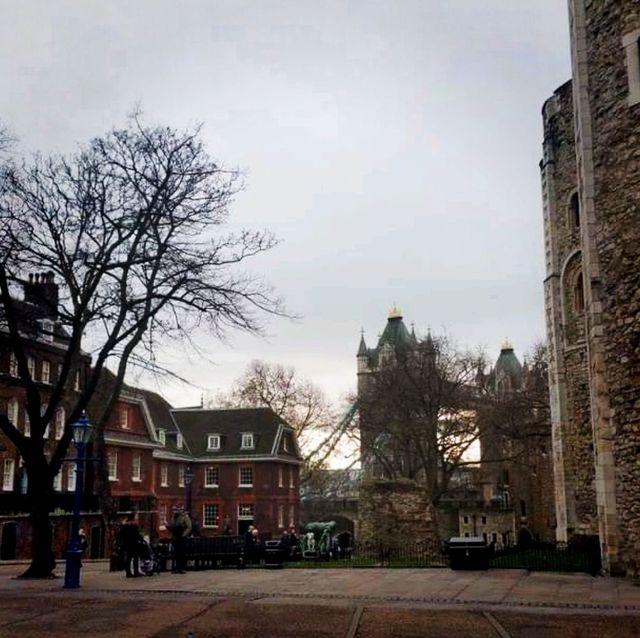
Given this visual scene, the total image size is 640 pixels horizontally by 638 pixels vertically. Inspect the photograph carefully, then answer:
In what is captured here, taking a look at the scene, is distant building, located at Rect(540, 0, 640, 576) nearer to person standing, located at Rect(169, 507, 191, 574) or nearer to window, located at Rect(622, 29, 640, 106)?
window, located at Rect(622, 29, 640, 106)

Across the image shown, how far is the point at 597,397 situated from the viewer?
15445 millimetres

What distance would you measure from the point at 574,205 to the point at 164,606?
21.2 metres

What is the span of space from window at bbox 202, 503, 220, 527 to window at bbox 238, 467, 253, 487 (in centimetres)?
255

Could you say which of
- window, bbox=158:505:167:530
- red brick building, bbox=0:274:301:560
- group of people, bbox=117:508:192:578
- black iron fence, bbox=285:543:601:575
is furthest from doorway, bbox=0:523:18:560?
group of people, bbox=117:508:192:578

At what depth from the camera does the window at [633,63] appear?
48.4ft

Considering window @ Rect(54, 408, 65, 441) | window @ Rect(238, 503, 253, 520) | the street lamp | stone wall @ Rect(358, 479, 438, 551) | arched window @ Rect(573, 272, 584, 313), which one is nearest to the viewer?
the street lamp

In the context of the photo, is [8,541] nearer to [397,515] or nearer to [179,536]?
[397,515]

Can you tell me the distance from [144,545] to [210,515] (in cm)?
4084

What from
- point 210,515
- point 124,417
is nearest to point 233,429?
point 210,515

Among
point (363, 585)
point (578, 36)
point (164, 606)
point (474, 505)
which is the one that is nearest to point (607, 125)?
point (578, 36)

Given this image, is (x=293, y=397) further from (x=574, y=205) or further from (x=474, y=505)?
(x=574, y=205)

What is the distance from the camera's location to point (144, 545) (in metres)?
18.5

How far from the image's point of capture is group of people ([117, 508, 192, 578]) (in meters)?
17.0

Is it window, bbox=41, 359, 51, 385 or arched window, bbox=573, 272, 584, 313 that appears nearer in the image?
arched window, bbox=573, 272, 584, 313
